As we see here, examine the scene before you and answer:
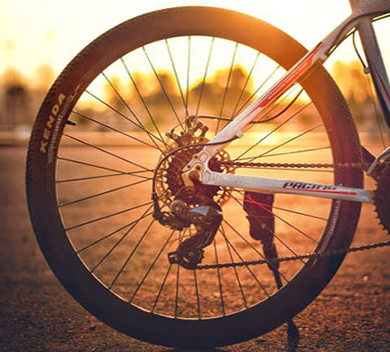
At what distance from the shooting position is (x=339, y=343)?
2.67 meters

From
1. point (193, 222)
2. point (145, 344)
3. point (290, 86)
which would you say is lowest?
Answer: point (145, 344)

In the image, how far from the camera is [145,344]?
2.69 meters

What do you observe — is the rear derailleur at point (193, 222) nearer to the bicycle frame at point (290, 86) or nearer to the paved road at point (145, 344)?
the bicycle frame at point (290, 86)

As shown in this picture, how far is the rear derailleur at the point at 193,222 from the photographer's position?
95.7 inches

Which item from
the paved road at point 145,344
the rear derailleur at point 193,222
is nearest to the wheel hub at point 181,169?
the rear derailleur at point 193,222

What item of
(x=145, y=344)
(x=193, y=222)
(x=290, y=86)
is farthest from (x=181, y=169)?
(x=145, y=344)

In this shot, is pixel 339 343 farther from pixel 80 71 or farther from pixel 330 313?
pixel 80 71

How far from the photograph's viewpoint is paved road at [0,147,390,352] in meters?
2.66

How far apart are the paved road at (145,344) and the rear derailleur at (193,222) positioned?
1.54ft

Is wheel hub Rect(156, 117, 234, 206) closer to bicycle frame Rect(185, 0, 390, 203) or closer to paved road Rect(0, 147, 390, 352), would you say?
bicycle frame Rect(185, 0, 390, 203)

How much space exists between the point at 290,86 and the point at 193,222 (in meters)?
0.69

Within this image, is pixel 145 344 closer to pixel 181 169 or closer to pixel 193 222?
pixel 193 222

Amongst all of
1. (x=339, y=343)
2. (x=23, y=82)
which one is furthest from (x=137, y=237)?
(x=23, y=82)

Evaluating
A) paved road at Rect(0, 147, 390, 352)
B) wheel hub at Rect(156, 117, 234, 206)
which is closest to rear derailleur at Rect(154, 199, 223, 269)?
wheel hub at Rect(156, 117, 234, 206)
